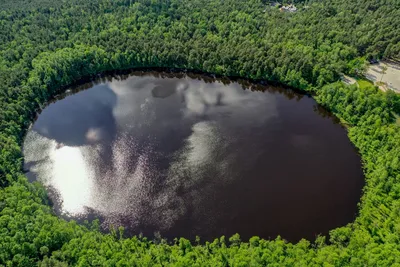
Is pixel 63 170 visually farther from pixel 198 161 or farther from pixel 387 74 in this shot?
pixel 387 74

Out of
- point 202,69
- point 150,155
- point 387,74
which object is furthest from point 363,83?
point 150,155

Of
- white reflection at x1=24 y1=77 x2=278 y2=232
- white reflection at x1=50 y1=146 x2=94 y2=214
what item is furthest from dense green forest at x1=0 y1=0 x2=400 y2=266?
white reflection at x1=24 y1=77 x2=278 y2=232

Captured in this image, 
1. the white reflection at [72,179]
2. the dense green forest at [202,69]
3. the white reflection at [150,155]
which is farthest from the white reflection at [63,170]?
the dense green forest at [202,69]

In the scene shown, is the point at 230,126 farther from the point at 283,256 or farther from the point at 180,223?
the point at 283,256

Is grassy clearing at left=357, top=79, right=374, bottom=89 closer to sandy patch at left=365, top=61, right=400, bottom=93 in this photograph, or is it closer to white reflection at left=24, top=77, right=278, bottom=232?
sandy patch at left=365, top=61, right=400, bottom=93

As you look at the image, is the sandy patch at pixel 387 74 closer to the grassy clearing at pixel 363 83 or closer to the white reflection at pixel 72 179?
the grassy clearing at pixel 363 83

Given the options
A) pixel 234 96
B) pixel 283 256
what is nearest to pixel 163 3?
pixel 234 96
